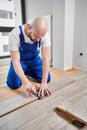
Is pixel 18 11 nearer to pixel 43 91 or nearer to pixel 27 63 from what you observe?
pixel 27 63

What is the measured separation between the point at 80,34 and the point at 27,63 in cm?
120

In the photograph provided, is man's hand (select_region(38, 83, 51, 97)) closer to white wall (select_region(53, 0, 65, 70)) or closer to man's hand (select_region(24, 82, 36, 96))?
man's hand (select_region(24, 82, 36, 96))

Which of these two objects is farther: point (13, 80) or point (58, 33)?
point (58, 33)

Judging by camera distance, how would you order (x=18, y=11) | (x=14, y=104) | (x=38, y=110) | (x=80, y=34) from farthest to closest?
(x=18, y=11) < (x=80, y=34) < (x=14, y=104) < (x=38, y=110)

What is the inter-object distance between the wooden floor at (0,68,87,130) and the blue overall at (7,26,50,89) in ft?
1.50

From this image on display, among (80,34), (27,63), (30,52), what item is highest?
(80,34)

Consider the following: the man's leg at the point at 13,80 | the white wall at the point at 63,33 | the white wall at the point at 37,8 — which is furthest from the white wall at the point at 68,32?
the man's leg at the point at 13,80

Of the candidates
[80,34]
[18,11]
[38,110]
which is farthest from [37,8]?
[38,110]

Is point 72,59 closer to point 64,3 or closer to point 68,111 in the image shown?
point 64,3

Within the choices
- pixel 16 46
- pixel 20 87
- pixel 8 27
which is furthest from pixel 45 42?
pixel 8 27

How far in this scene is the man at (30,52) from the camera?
1.04 meters

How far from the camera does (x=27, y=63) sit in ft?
5.54

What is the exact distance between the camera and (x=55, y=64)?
2658 mm

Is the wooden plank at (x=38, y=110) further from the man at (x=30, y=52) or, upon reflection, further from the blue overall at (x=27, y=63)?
the blue overall at (x=27, y=63)
